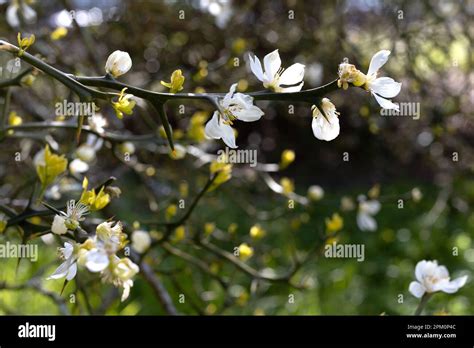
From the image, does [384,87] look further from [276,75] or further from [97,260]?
[97,260]

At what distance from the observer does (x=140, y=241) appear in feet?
5.67

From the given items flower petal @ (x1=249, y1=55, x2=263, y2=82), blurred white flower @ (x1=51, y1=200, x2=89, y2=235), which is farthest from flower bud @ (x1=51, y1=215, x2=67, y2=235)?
flower petal @ (x1=249, y1=55, x2=263, y2=82)

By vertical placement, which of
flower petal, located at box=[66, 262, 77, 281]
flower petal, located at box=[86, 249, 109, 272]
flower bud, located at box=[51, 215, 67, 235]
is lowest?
flower petal, located at box=[66, 262, 77, 281]

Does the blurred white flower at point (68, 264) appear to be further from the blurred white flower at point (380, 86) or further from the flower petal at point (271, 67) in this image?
the blurred white flower at point (380, 86)

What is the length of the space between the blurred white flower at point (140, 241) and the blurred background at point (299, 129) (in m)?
0.70

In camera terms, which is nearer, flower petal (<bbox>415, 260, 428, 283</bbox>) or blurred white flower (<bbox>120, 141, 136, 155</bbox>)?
flower petal (<bbox>415, 260, 428, 283</bbox>)

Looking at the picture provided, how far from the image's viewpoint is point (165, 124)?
1.04 metres

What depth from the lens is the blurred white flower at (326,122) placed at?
1047 millimetres

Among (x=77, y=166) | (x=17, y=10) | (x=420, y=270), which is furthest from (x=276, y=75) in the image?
(x=17, y=10)

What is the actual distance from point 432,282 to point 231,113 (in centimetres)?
70

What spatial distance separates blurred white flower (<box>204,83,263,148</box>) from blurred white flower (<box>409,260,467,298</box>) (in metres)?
→ 0.65

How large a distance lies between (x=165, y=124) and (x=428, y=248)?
3104 millimetres

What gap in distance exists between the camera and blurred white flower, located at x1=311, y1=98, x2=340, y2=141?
3.43 ft

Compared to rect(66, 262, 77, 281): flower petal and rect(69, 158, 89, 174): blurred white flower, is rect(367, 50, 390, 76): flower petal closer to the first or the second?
Answer: rect(66, 262, 77, 281): flower petal
